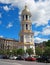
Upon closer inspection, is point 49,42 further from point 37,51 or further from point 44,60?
point 44,60

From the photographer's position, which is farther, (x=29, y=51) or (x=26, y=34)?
Result: (x=26, y=34)

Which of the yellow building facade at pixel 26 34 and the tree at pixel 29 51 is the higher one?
the yellow building facade at pixel 26 34

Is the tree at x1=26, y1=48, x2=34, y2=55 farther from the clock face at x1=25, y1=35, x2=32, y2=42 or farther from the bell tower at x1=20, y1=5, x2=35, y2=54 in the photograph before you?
the clock face at x1=25, y1=35, x2=32, y2=42

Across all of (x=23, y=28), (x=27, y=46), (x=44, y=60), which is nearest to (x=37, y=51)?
(x=27, y=46)

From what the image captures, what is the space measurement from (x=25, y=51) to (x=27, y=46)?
4.18m

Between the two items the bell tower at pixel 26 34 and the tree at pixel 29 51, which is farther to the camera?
the bell tower at pixel 26 34

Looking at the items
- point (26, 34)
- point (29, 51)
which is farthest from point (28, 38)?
point (29, 51)

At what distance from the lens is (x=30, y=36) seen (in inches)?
4358

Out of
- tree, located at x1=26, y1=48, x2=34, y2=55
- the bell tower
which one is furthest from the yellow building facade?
tree, located at x1=26, y1=48, x2=34, y2=55

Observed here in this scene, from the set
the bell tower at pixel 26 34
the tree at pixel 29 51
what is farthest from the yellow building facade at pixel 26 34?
the tree at pixel 29 51

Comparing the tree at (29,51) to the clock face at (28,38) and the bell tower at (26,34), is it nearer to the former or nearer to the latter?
the bell tower at (26,34)

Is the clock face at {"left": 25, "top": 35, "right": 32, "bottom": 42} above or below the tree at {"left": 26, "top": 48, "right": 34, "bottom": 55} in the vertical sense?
above

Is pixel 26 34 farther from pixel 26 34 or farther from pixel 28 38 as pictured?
pixel 28 38

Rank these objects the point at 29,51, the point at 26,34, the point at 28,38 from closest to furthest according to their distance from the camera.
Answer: the point at 29,51 < the point at 28,38 < the point at 26,34
